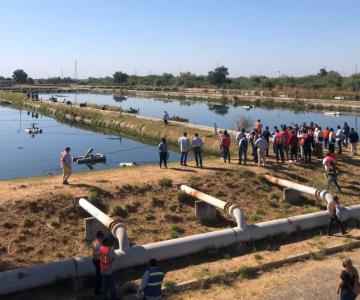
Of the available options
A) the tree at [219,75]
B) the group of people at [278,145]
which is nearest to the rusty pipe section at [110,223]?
the group of people at [278,145]

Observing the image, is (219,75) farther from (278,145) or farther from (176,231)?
(176,231)

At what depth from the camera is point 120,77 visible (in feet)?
584

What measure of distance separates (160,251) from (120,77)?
169m

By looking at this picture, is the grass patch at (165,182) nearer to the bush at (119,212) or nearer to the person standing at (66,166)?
the bush at (119,212)

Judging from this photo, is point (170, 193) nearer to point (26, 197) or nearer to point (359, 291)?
point (26, 197)

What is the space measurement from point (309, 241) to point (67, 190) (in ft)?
27.8

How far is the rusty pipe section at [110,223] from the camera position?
1306cm

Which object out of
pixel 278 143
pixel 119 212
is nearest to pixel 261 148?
pixel 278 143

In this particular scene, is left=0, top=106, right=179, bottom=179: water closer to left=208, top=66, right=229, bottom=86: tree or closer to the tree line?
the tree line

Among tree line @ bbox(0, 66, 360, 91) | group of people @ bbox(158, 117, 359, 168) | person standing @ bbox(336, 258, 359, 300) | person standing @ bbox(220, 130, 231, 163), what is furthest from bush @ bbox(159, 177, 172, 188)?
tree line @ bbox(0, 66, 360, 91)

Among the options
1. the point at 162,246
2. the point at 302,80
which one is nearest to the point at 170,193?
the point at 162,246

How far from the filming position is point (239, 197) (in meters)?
19.1

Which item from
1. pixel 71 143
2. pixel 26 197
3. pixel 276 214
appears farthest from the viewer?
pixel 71 143

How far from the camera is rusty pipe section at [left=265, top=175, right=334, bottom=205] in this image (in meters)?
17.3
